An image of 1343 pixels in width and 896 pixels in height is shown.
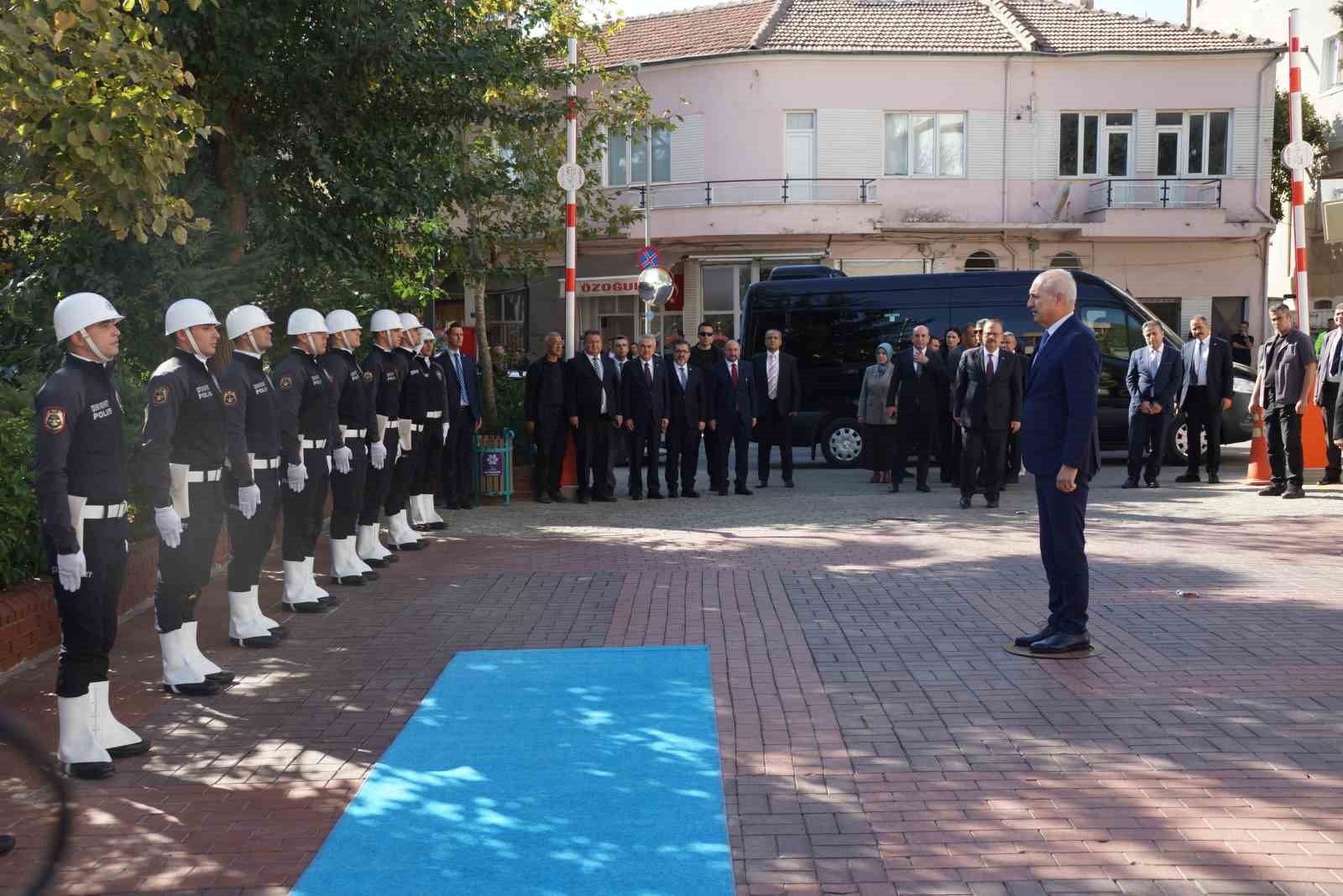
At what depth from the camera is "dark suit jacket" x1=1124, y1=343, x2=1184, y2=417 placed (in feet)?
52.3

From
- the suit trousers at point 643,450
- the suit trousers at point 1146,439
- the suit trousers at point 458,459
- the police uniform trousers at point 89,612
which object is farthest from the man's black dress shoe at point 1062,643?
the suit trousers at point 1146,439

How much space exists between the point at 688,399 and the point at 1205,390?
627 cm

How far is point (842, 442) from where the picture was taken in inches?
784

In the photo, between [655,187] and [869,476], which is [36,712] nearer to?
[869,476]

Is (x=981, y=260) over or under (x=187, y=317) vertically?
over

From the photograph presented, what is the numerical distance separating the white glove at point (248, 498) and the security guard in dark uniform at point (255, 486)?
52 millimetres

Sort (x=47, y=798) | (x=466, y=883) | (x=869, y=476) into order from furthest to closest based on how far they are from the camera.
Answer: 1. (x=869, y=476)
2. (x=466, y=883)
3. (x=47, y=798)

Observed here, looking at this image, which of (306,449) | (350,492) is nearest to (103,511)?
(306,449)

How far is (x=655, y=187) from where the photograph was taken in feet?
108

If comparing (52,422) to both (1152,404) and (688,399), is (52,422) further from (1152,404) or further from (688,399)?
(1152,404)

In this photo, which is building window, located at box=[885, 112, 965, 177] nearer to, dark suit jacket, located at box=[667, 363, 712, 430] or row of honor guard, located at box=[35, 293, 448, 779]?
dark suit jacket, located at box=[667, 363, 712, 430]

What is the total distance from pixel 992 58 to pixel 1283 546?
23.4 metres

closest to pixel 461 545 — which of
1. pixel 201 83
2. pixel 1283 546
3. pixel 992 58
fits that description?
pixel 201 83

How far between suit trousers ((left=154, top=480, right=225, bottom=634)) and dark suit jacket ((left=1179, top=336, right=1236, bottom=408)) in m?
12.7
